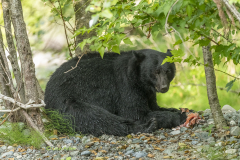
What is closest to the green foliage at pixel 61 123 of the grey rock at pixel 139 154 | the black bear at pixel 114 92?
the black bear at pixel 114 92

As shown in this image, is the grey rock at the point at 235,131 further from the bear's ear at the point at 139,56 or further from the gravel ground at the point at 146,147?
the bear's ear at the point at 139,56

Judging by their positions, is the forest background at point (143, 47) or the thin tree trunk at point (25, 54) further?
the forest background at point (143, 47)

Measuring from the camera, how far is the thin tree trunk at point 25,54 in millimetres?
2939

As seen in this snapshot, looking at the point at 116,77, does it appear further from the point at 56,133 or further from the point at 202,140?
the point at 202,140

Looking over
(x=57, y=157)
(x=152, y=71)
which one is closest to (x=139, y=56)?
(x=152, y=71)

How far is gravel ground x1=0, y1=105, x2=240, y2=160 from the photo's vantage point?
241 cm

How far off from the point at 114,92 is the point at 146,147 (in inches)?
48.3

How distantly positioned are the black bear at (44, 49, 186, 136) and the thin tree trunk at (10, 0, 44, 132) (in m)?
0.46

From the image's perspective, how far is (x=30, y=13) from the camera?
547 cm

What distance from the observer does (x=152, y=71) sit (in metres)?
3.57

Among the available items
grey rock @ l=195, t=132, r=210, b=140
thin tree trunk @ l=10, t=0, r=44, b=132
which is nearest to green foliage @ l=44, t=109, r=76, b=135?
thin tree trunk @ l=10, t=0, r=44, b=132

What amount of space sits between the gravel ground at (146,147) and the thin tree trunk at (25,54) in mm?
399

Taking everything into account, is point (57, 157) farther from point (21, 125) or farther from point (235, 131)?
point (235, 131)

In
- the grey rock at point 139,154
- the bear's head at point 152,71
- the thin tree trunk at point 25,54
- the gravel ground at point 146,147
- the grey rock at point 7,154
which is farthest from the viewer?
the bear's head at point 152,71
